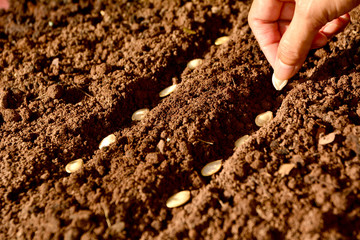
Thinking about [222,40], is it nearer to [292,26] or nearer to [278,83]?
[278,83]

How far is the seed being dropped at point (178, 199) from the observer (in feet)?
5.80

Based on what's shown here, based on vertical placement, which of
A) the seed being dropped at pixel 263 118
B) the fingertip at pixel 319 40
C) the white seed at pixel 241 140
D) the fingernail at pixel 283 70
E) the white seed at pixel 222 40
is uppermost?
the white seed at pixel 222 40

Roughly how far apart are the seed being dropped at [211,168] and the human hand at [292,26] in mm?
687

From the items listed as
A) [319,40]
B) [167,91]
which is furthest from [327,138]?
[167,91]

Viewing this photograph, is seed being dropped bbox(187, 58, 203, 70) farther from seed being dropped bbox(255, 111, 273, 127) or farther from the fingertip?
the fingertip

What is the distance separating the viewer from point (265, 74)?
231 cm

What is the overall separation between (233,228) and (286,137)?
0.62 metres

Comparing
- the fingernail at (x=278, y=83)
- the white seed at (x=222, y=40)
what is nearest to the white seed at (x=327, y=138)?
the fingernail at (x=278, y=83)

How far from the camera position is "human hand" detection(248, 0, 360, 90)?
1.73 m

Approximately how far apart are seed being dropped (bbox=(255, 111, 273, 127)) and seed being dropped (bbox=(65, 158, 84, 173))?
3.57 ft

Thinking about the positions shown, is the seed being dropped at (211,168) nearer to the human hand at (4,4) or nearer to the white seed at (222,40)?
the white seed at (222,40)

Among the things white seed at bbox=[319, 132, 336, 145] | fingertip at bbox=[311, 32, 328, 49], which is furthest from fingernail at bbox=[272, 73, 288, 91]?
white seed at bbox=[319, 132, 336, 145]

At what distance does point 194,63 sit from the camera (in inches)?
98.8

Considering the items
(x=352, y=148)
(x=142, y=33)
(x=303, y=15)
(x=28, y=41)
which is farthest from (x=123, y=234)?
(x=28, y=41)
